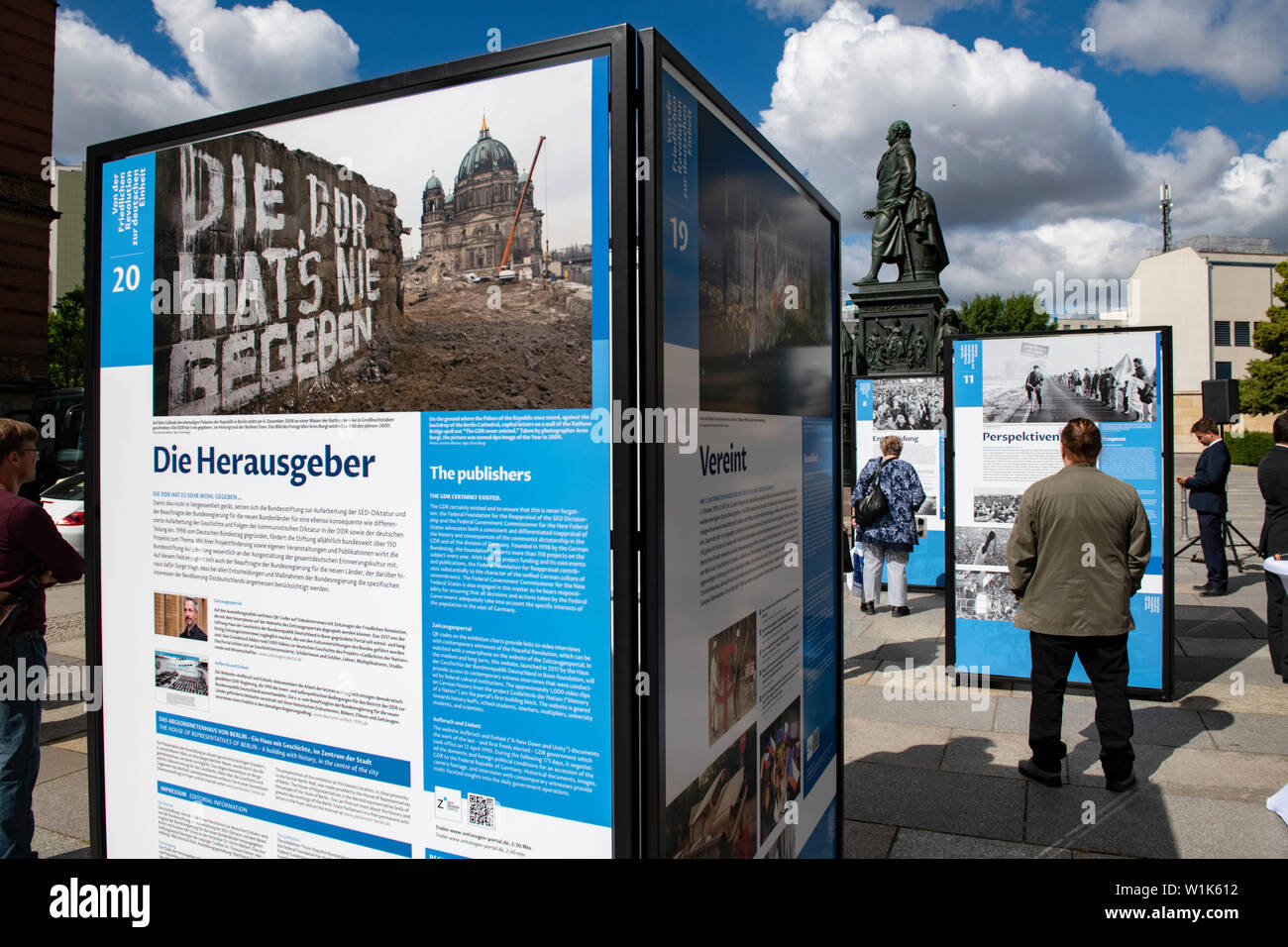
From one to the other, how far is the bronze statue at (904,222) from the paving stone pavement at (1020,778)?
33.6ft

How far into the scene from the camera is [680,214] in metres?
1.98

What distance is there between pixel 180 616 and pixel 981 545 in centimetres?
629

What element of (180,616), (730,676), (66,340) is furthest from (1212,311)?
(66,340)

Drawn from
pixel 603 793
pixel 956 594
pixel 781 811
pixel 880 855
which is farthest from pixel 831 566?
pixel 956 594

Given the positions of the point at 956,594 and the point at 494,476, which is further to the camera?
the point at 956,594

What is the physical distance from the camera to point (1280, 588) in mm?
6723

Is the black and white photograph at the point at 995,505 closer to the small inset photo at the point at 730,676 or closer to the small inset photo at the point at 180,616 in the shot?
the small inset photo at the point at 730,676

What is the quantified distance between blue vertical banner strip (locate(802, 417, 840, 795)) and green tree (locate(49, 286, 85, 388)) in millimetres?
57713

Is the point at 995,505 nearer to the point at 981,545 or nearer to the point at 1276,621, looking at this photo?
the point at 981,545

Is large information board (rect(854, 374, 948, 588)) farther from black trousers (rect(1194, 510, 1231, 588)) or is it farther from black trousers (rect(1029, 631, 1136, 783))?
black trousers (rect(1029, 631, 1136, 783))

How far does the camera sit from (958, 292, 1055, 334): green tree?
63.1m

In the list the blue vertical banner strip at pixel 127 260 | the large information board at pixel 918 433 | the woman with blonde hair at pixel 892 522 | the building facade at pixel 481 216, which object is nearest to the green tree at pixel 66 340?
the large information board at pixel 918 433

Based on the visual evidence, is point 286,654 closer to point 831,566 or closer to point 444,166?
point 444,166

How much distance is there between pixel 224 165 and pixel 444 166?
0.74 meters
